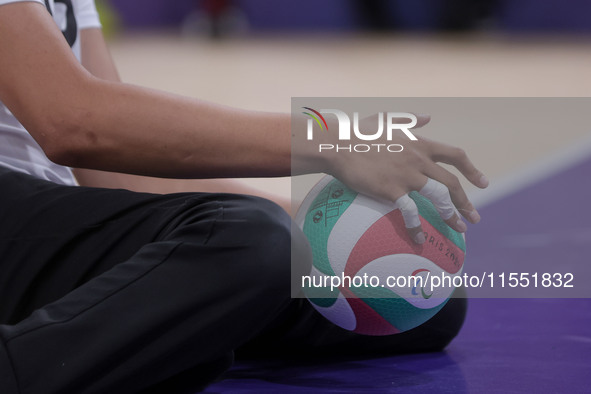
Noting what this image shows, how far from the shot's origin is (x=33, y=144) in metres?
1.69

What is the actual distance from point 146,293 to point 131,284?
1.1 inches

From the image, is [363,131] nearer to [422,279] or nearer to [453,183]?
[453,183]

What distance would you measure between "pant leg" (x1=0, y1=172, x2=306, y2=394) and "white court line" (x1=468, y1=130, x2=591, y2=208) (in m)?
2.21

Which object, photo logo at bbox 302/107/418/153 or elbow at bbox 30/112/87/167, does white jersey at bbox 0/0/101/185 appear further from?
photo logo at bbox 302/107/418/153

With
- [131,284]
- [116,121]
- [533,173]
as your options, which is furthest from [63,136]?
[533,173]

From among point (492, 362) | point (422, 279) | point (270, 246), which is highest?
point (270, 246)

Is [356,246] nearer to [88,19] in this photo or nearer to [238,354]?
[238,354]

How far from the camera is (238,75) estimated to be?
7.93 metres

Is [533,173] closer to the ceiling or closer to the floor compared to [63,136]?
closer to the floor

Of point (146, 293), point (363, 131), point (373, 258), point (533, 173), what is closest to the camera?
point (146, 293)

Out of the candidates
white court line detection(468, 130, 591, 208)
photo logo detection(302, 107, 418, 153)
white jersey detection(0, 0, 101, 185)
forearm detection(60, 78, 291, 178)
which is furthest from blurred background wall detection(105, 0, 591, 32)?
forearm detection(60, 78, 291, 178)

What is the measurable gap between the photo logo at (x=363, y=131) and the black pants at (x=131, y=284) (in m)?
0.14

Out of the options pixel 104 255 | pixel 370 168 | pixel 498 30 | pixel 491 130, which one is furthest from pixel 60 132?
pixel 498 30

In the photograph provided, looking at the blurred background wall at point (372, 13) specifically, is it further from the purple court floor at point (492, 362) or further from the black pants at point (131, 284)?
the black pants at point (131, 284)
